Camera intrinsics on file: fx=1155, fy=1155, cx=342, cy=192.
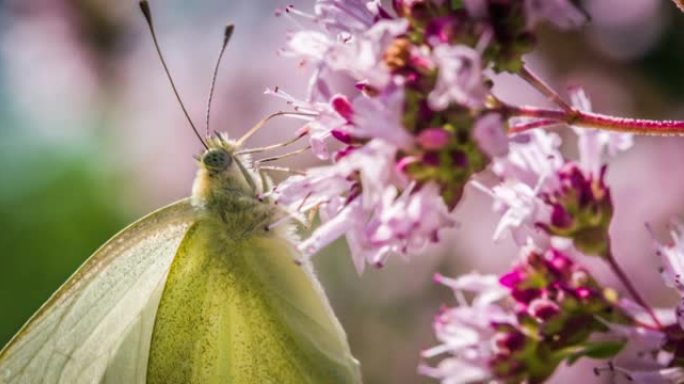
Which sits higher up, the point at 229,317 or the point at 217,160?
the point at 217,160

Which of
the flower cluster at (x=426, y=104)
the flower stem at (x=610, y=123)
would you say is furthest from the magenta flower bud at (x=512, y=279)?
the flower stem at (x=610, y=123)

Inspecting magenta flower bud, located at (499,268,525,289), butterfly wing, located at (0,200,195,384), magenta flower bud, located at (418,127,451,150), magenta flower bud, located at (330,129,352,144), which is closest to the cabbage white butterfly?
butterfly wing, located at (0,200,195,384)

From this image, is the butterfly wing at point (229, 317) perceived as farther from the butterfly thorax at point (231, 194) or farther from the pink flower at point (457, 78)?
the pink flower at point (457, 78)

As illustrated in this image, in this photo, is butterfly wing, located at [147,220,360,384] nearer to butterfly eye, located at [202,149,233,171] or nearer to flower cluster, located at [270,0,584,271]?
butterfly eye, located at [202,149,233,171]

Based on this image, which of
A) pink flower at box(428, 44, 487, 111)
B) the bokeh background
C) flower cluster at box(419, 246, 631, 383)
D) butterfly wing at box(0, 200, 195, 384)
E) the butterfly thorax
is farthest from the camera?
the bokeh background

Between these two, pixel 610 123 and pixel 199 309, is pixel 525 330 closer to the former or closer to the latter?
pixel 610 123

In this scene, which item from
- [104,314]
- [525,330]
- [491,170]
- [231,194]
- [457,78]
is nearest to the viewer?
[457,78]

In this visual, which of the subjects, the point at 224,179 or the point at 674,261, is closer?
the point at 674,261

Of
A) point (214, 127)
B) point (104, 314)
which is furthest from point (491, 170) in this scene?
point (214, 127)
